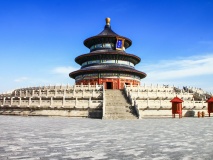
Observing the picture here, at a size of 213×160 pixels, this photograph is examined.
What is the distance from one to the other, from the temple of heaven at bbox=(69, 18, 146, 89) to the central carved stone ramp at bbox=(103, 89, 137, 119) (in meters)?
13.5

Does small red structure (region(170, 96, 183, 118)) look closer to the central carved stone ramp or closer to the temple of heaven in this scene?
the central carved stone ramp

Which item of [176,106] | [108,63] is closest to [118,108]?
[176,106]

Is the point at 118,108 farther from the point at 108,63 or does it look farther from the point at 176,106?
the point at 108,63

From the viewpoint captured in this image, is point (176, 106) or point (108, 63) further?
point (108, 63)

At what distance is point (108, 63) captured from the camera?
49.2 m

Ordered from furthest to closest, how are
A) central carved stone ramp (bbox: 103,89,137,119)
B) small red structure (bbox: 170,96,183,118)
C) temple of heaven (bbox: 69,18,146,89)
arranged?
temple of heaven (bbox: 69,18,146,89), small red structure (bbox: 170,96,183,118), central carved stone ramp (bbox: 103,89,137,119)

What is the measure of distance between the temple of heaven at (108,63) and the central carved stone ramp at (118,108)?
1349 centimetres

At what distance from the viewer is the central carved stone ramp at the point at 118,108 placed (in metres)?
26.3

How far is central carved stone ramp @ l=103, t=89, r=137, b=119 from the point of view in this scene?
2627 cm

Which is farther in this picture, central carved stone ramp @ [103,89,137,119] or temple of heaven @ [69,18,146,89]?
temple of heaven @ [69,18,146,89]

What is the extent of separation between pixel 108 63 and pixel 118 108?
72.5 feet

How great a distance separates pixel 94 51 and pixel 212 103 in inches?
1050

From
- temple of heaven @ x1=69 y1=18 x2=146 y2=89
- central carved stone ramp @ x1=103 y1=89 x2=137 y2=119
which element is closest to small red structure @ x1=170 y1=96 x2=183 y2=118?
central carved stone ramp @ x1=103 y1=89 x2=137 y2=119

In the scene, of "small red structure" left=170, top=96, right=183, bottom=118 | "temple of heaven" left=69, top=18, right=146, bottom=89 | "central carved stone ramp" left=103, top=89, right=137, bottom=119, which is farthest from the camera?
"temple of heaven" left=69, top=18, right=146, bottom=89
